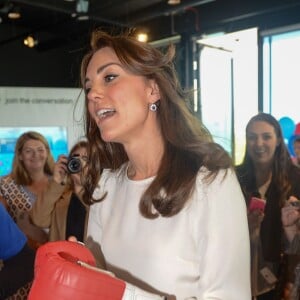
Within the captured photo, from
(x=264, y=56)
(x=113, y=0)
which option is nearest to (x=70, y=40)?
(x=113, y=0)

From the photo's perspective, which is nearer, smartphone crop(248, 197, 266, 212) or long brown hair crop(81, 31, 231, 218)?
long brown hair crop(81, 31, 231, 218)

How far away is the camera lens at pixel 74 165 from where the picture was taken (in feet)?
8.09

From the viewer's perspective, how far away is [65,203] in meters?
2.61

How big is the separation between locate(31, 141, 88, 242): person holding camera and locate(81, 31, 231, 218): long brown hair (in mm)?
1095

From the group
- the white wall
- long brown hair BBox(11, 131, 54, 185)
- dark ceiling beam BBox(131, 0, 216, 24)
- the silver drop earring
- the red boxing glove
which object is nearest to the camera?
the red boxing glove

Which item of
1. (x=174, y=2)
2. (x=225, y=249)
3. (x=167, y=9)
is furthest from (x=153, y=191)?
(x=167, y=9)

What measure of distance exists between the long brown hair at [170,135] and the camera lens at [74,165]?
1128 mm

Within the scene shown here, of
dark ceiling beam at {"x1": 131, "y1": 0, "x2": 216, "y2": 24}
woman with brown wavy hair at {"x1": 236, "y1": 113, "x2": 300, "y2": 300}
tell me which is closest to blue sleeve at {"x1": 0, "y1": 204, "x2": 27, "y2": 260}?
woman with brown wavy hair at {"x1": 236, "y1": 113, "x2": 300, "y2": 300}

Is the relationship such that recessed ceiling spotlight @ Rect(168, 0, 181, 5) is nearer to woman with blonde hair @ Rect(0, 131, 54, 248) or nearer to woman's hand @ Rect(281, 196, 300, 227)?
woman with blonde hair @ Rect(0, 131, 54, 248)

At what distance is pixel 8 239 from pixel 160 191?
71 cm

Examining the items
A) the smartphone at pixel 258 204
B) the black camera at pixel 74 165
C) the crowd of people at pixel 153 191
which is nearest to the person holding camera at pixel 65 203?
the black camera at pixel 74 165

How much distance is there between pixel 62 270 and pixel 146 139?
1.55ft

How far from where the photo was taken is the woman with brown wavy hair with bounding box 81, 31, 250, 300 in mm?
1100

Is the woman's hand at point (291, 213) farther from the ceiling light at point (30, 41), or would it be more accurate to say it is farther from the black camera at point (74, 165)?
the ceiling light at point (30, 41)
